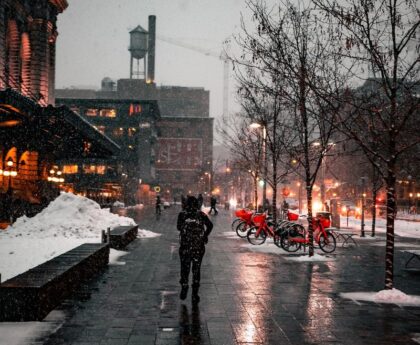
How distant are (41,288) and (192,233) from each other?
9.28 ft

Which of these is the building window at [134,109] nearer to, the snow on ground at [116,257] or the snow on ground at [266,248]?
the snow on ground at [266,248]

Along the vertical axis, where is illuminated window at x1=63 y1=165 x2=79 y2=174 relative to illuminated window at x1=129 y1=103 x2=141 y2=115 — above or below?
below

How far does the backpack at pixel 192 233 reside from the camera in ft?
31.9

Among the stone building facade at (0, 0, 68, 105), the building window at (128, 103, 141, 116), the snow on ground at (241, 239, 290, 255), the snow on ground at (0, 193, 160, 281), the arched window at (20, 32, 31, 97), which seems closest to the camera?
the snow on ground at (0, 193, 160, 281)

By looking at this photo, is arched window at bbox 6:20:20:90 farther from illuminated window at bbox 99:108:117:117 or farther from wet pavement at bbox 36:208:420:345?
illuminated window at bbox 99:108:117:117

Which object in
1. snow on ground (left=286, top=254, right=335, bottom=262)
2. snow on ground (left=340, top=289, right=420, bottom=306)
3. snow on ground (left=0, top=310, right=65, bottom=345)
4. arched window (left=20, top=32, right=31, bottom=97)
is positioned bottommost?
snow on ground (left=286, top=254, right=335, bottom=262)

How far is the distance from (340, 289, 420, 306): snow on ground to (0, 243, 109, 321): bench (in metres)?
5.28

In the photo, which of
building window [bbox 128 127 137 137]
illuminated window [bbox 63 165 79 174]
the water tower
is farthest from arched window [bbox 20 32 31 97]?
the water tower

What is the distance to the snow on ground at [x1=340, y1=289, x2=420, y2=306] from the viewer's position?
1018cm

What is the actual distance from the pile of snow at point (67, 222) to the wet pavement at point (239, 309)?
618cm

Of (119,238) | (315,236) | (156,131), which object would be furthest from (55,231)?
(156,131)

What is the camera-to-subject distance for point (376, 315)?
8.94 m

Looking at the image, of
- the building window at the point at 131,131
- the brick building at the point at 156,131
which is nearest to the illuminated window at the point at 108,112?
the brick building at the point at 156,131

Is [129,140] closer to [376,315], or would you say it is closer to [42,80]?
[42,80]
